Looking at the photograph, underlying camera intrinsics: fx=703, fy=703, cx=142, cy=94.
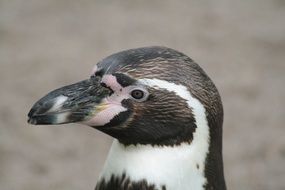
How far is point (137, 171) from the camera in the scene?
91.9 inches

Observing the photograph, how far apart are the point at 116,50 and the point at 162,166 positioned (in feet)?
11.6

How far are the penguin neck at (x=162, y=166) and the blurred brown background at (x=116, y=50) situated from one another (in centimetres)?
217

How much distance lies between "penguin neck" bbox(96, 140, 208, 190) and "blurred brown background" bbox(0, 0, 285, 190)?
2165 millimetres

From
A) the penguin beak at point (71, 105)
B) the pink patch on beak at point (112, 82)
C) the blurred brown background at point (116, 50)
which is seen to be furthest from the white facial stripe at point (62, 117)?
the blurred brown background at point (116, 50)

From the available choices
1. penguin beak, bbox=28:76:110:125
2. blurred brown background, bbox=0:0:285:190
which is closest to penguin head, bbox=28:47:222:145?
penguin beak, bbox=28:76:110:125

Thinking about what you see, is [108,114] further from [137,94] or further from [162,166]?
[162,166]

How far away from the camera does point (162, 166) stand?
7.60 ft

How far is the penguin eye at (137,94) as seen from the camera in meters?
2.30

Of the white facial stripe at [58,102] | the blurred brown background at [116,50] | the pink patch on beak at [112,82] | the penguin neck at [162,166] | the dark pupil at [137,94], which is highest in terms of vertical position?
the blurred brown background at [116,50]

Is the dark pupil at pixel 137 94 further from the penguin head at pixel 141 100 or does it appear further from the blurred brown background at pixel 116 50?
the blurred brown background at pixel 116 50

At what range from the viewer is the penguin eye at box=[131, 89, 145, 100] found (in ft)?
7.54

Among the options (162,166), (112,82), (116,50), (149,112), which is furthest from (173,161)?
(116,50)

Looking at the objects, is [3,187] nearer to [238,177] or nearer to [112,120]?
[238,177]

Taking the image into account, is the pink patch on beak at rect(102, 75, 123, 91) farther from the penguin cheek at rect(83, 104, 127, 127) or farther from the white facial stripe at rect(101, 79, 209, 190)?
the white facial stripe at rect(101, 79, 209, 190)
